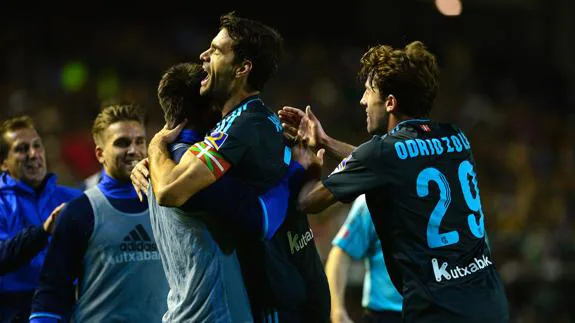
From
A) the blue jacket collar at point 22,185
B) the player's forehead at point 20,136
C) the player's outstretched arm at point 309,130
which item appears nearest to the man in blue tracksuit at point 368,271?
the player's outstretched arm at point 309,130

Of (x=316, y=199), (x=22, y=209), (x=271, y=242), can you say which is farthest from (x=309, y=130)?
(x=22, y=209)

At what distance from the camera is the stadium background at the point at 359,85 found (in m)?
11.9

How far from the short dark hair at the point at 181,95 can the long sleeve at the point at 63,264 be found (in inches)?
37.7

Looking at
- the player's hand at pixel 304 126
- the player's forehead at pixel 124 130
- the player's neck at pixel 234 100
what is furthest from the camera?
the player's forehead at pixel 124 130

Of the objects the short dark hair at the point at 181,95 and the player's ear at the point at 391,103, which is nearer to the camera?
the short dark hair at the point at 181,95

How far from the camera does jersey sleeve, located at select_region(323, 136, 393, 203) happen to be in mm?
4164

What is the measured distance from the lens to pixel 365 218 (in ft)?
20.0

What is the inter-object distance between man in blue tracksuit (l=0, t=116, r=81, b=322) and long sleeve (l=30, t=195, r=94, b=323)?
360 mm

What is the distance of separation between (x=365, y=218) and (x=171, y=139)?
90.0 inches

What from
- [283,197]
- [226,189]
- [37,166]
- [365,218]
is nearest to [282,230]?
[283,197]

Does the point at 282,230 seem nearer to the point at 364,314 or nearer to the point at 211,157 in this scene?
the point at 211,157

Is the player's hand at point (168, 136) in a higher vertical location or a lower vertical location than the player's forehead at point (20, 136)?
lower

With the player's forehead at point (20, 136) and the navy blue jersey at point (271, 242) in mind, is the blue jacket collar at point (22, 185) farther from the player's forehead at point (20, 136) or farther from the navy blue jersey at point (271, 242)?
the navy blue jersey at point (271, 242)

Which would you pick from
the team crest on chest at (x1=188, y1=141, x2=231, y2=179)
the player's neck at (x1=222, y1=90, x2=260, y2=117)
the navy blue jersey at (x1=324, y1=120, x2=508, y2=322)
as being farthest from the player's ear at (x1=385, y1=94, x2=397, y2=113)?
the team crest on chest at (x1=188, y1=141, x2=231, y2=179)
